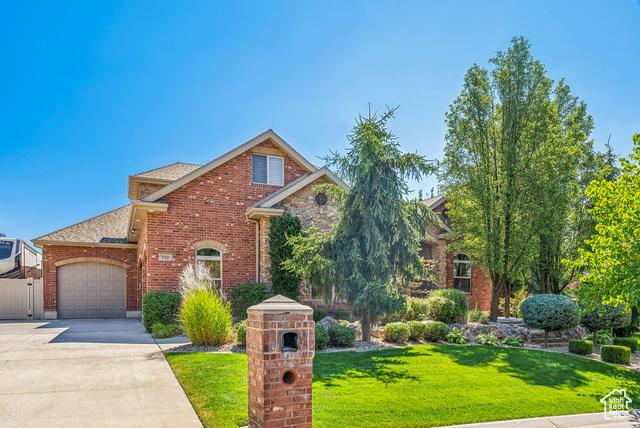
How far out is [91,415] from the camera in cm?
548

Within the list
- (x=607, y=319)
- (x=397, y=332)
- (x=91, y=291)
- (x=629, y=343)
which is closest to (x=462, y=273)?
(x=607, y=319)

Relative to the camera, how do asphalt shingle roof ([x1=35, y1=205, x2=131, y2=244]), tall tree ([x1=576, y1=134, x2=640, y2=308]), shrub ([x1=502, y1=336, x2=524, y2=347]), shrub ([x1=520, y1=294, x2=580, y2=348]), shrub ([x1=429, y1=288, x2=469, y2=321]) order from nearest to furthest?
tall tree ([x1=576, y1=134, x2=640, y2=308]) < shrub ([x1=502, y1=336, x2=524, y2=347]) < shrub ([x1=520, y1=294, x2=580, y2=348]) < shrub ([x1=429, y1=288, x2=469, y2=321]) < asphalt shingle roof ([x1=35, y1=205, x2=131, y2=244])

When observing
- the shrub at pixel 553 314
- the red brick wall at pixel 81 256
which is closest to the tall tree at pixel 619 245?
the shrub at pixel 553 314

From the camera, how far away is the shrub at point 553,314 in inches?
490

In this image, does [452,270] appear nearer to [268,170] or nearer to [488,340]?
[488,340]

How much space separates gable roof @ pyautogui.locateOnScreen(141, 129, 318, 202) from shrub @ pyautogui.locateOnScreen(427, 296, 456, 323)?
666 cm

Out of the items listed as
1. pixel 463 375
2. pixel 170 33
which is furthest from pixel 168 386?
pixel 170 33

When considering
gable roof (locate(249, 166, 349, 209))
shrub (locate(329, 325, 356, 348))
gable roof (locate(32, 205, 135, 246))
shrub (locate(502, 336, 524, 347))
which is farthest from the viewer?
gable roof (locate(32, 205, 135, 246))

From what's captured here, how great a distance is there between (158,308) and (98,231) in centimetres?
855

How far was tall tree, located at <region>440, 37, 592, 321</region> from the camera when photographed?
568 inches

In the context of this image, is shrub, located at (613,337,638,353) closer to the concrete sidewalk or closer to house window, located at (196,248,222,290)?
the concrete sidewalk

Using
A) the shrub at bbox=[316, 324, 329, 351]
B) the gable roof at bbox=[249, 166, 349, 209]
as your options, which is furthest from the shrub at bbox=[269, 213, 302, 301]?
the shrub at bbox=[316, 324, 329, 351]

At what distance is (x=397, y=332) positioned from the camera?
37.0ft

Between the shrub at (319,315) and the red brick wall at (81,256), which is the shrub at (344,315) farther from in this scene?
the red brick wall at (81,256)
